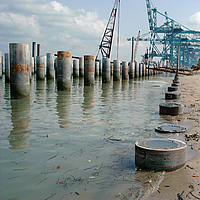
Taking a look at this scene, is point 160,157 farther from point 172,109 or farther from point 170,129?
point 172,109

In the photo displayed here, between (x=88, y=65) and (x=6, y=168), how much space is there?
54.1 feet

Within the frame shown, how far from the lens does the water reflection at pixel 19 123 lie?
5.99 m

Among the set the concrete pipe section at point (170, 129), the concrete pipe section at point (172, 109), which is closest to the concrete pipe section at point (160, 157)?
the concrete pipe section at point (170, 129)

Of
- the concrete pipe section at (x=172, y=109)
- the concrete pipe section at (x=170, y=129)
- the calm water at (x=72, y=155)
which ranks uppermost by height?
the concrete pipe section at (x=172, y=109)

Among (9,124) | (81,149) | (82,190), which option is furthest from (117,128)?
(82,190)

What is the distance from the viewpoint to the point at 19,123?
796 centimetres

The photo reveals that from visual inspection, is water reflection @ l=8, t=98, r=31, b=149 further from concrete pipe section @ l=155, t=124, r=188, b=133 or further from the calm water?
concrete pipe section @ l=155, t=124, r=188, b=133

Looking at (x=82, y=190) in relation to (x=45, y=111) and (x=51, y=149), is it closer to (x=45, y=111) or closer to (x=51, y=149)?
(x=51, y=149)

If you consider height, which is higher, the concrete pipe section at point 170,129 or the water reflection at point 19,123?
the concrete pipe section at point 170,129

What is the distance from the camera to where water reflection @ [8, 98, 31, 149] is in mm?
5988

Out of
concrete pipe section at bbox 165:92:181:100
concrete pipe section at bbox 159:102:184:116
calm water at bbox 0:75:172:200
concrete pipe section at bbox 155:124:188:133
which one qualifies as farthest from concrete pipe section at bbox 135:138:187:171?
concrete pipe section at bbox 165:92:181:100

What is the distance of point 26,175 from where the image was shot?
428 centimetres

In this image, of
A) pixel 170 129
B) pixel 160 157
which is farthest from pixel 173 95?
pixel 160 157

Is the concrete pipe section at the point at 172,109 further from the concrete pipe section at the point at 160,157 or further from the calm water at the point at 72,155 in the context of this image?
the concrete pipe section at the point at 160,157
